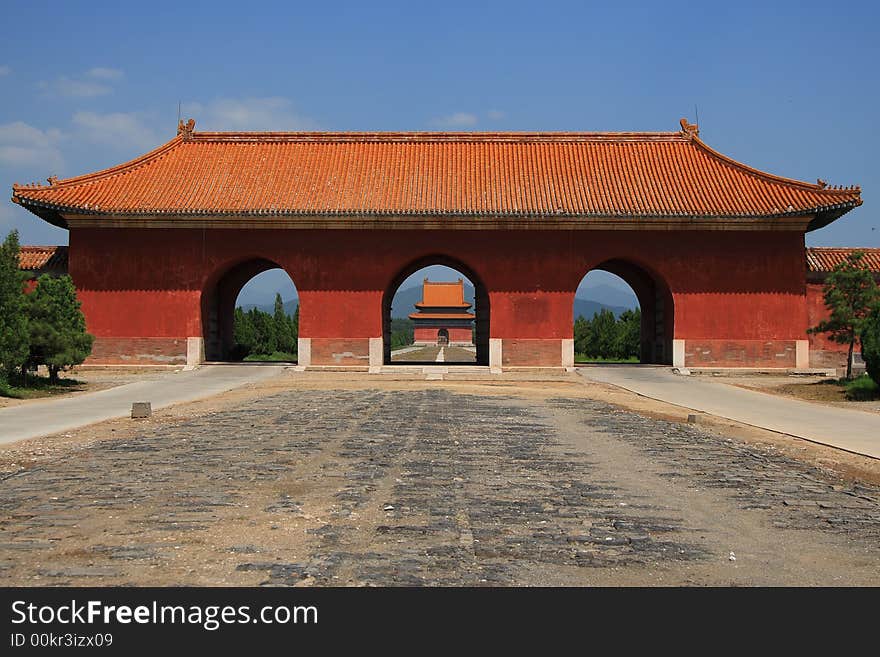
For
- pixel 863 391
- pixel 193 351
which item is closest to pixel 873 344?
pixel 863 391

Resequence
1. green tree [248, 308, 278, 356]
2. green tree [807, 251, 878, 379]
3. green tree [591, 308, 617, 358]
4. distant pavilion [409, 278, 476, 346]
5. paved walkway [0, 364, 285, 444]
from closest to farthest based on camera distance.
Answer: paved walkway [0, 364, 285, 444]
green tree [807, 251, 878, 379]
green tree [248, 308, 278, 356]
green tree [591, 308, 617, 358]
distant pavilion [409, 278, 476, 346]

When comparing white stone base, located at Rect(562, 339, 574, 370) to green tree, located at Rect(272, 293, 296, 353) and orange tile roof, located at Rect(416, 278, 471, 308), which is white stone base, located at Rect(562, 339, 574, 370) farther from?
orange tile roof, located at Rect(416, 278, 471, 308)

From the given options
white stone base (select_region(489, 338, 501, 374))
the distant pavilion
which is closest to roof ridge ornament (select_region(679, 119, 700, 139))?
white stone base (select_region(489, 338, 501, 374))

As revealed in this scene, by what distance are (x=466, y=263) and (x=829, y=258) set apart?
10.6 metres

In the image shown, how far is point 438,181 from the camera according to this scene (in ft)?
77.2

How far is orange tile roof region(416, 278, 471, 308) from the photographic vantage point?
2618 inches

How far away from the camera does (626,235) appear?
2247 centimetres

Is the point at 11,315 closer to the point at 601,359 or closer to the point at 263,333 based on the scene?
the point at 263,333

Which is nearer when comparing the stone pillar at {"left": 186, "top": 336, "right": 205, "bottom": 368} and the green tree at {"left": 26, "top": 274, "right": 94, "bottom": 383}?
the green tree at {"left": 26, "top": 274, "right": 94, "bottom": 383}

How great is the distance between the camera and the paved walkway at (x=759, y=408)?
30.8ft

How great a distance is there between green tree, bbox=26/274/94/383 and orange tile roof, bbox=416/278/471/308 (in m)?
50.0

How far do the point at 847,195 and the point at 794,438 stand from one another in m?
14.6
